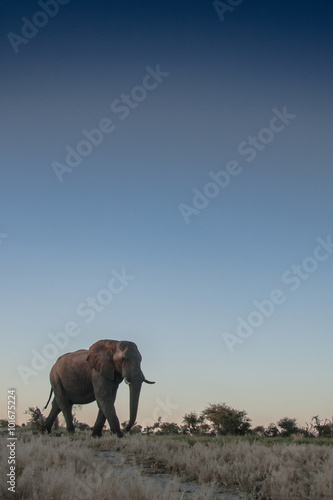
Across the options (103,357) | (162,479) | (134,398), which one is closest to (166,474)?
(162,479)

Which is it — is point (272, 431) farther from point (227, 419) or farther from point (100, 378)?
point (100, 378)

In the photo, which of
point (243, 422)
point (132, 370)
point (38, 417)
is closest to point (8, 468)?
point (132, 370)

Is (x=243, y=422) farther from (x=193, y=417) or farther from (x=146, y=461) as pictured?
(x=146, y=461)

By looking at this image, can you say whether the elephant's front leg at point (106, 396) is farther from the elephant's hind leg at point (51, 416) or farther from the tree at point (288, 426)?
the tree at point (288, 426)

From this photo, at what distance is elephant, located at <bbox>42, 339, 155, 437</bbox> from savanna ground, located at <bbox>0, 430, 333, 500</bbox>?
3853 millimetres

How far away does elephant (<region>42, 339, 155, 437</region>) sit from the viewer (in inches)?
661

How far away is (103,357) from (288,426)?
22.4 m

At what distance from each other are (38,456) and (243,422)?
2991 cm

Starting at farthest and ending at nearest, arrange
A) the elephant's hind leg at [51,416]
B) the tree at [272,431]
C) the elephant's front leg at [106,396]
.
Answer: the tree at [272,431], the elephant's hind leg at [51,416], the elephant's front leg at [106,396]

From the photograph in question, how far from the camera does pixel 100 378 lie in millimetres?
17516

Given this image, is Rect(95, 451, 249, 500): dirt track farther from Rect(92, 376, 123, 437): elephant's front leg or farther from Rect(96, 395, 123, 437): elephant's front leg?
Rect(92, 376, 123, 437): elephant's front leg

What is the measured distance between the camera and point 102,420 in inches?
683

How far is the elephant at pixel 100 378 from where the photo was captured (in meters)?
16.8

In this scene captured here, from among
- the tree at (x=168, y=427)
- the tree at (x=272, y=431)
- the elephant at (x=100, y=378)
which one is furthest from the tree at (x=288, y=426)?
the elephant at (x=100, y=378)
